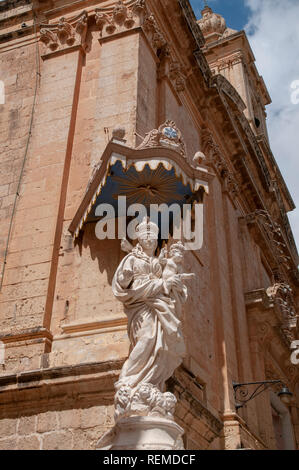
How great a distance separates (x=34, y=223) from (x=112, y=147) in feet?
6.37

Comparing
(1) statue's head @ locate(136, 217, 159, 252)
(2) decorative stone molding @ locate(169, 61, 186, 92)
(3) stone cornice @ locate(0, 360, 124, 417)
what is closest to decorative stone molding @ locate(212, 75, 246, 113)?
(2) decorative stone molding @ locate(169, 61, 186, 92)

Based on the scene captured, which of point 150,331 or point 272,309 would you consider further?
point 272,309

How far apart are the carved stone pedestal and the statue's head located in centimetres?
201

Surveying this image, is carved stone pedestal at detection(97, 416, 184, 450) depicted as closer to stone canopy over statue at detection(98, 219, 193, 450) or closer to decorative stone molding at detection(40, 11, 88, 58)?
stone canopy over statue at detection(98, 219, 193, 450)

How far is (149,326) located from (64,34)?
22.5ft

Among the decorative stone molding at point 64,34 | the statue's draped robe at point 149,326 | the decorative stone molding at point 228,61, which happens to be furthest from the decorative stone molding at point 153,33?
the decorative stone molding at point 228,61

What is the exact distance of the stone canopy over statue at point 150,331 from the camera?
202 inches

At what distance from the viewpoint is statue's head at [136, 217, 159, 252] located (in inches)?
248

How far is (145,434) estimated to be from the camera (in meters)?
4.93

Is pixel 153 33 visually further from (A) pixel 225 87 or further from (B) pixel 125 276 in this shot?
(A) pixel 225 87

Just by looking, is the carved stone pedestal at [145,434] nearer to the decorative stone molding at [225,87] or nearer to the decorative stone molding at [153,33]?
the decorative stone molding at [153,33]

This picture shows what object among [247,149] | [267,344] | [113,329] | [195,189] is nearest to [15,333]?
[113,329]

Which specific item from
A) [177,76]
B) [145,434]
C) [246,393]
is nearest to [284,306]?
[246,393]

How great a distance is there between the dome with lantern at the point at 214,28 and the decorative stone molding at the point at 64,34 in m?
14.6
